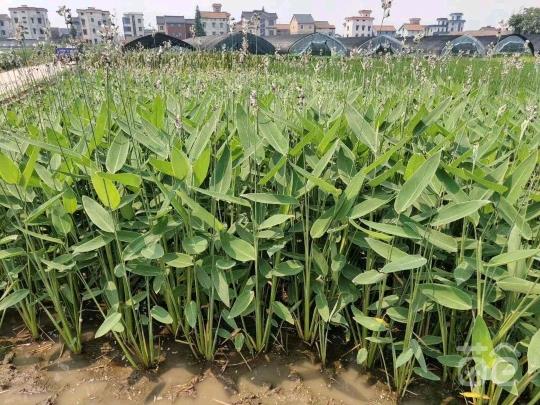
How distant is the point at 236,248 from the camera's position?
4.13 feet

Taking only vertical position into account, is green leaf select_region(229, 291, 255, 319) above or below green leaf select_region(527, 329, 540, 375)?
below

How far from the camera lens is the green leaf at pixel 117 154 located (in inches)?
52.0

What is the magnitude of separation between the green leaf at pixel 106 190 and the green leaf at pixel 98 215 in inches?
2.6

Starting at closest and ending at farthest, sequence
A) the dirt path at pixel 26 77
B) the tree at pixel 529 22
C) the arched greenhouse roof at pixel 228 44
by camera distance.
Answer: the dirt path at pixel 26 77 → the arched greenhouse roof at pixel 228 44 → the tree at pixel 529 22

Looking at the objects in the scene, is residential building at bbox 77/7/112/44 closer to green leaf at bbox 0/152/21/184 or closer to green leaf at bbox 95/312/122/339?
green leaf at bbox 0/152/21/184

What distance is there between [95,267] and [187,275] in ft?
1.37

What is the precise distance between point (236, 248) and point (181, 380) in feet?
1.91

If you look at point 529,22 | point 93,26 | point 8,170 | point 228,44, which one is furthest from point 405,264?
point 529,22

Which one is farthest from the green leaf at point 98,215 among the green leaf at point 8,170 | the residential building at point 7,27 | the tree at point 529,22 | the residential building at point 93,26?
the tree at point 529,22

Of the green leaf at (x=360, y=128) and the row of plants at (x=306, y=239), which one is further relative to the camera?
the green leaf at (x=360, y=128)

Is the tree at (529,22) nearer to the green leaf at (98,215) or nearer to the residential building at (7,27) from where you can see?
the residential building at (7,27)

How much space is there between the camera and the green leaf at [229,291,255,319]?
1316 millimetres

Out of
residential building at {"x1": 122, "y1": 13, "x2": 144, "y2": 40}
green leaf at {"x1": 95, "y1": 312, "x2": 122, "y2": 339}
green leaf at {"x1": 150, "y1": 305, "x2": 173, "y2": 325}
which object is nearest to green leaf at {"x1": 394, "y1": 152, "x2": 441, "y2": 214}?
green leaf at {"x1": 150, "y1": 305, "x2": 173, "y2": 325}

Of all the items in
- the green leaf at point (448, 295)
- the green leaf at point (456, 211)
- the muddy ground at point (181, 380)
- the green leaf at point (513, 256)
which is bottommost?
the muddy ground at point (181, 380)
